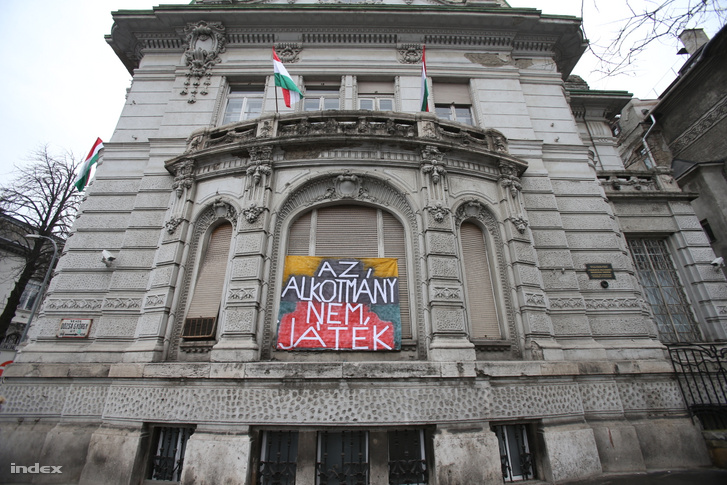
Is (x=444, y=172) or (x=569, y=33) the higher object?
(x=569, y=33)

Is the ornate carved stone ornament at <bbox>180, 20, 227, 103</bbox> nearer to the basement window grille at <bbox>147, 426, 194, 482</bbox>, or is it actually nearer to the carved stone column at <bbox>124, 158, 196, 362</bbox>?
the carved stone column at <bbox>124, 158, 196, 362</bbox>

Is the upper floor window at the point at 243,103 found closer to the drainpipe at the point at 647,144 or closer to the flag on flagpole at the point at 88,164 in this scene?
the flag on flagpole at the point at 88,164

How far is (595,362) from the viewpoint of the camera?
8.58m

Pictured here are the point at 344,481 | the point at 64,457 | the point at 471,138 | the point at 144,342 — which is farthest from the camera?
the point at 471,138

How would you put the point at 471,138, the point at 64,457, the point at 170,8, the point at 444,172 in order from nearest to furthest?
1. the point at 64,457
2. the point at 444,172
3. the point at 471,138
4. the point at 170,8

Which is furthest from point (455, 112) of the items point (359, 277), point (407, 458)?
point (407, 458)

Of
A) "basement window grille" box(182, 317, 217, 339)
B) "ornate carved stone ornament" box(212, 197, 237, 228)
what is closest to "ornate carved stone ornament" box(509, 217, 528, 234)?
"ornate carved stone ornament" box(212, 197, 237, 228)

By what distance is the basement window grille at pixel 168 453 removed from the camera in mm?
7320

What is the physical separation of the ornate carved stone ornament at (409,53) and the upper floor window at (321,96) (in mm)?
2816

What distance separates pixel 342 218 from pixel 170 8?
11.2m

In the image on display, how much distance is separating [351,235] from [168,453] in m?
6.66

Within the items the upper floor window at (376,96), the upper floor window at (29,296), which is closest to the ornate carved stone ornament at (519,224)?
the upper floor window at (376,96)

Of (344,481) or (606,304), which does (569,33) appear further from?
(344,481)

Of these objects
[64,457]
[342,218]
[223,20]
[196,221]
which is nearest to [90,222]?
[196,221]
